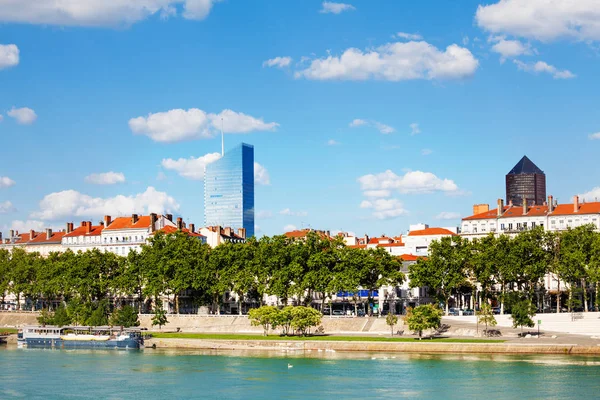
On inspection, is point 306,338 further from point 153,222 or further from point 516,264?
point 153,222

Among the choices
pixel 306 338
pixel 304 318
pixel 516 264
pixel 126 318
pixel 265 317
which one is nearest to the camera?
pixel 306 338

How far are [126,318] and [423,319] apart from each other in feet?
128

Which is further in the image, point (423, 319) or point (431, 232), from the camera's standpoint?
point (431, 232)

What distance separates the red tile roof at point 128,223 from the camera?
152500 mm

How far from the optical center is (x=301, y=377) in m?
75.1

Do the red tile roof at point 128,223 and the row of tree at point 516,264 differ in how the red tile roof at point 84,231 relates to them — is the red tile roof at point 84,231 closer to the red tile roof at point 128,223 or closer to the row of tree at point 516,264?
the red tile roof at point 128,223

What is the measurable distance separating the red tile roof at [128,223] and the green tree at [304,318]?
181ft

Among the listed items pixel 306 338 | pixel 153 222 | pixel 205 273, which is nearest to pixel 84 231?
pixel 153 222

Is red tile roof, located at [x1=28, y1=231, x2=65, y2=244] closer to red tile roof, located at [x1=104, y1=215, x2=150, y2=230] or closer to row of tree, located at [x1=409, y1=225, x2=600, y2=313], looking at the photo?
red tile roof, located at [x1=104, y1=215, x2=150, y2=230]

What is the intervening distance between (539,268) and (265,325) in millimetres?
32787

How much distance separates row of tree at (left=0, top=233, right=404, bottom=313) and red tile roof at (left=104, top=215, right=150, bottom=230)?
668 inches

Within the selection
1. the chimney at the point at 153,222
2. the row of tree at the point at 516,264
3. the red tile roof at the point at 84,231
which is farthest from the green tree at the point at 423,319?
the red tile roof at the point at 84,231

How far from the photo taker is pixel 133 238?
152375 millimetres

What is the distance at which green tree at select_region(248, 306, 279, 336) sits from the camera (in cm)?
10369
